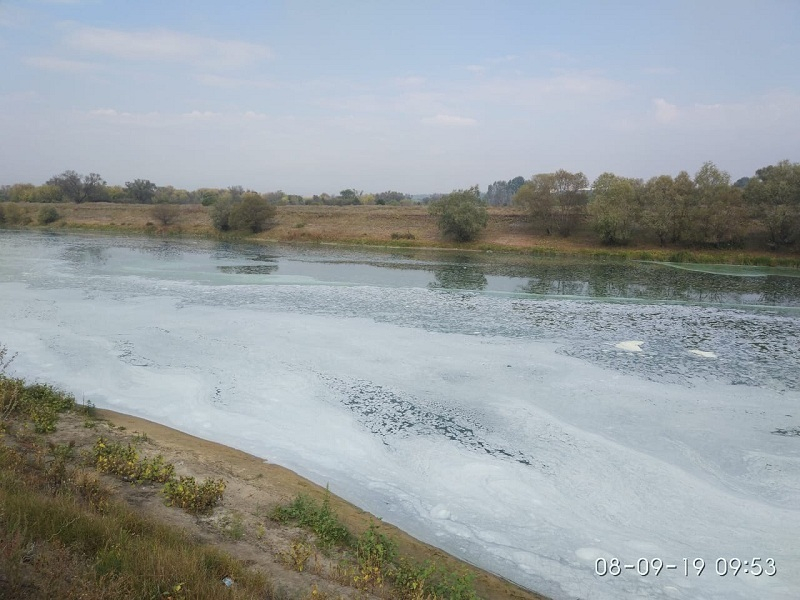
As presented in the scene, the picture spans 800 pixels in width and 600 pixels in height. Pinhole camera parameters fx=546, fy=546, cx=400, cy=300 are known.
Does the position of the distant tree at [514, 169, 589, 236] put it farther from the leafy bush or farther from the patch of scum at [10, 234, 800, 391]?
the leafy bush

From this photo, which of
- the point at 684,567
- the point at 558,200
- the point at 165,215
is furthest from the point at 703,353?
the point at 165,215

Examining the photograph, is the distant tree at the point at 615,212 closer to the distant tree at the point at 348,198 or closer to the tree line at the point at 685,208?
the tree line at the point at 685,208

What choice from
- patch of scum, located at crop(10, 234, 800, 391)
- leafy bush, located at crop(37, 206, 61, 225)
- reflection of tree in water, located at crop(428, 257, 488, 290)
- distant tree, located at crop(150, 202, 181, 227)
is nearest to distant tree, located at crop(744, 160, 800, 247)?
reflection of tree in water, located at crop(428, 257, 488, 290)

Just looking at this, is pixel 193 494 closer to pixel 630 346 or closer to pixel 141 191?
pixel 630 346

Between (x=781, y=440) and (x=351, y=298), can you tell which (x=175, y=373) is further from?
(x=781, y=440)

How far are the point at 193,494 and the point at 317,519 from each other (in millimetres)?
→ 1352

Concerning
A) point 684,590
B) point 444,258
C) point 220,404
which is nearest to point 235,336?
point 220,404

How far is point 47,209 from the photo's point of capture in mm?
59031

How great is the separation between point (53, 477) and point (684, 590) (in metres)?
6.26

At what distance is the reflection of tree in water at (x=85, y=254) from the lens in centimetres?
2834

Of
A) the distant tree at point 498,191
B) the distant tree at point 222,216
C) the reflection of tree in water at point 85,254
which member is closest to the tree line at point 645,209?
the distant tree at point 222,216

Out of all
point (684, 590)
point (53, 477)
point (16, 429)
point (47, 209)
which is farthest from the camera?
point (47, 209)

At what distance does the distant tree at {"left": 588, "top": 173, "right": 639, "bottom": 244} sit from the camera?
40.9 meters

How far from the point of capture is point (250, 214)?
51.4 metres
